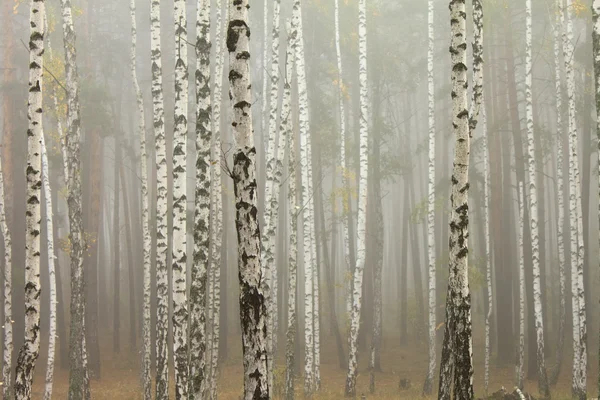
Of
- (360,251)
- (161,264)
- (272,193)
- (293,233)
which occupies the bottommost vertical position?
(360,251)

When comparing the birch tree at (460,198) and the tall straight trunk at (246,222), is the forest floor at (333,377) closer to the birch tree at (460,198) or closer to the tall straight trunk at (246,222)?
the birch tree at (460,198)

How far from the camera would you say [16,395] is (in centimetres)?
848

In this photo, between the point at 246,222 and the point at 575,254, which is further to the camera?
the point at 575,254

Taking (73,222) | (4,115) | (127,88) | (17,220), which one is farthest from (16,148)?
(127,88)

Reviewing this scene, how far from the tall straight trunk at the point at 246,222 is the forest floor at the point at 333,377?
344 inches

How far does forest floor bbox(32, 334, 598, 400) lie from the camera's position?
674 inches

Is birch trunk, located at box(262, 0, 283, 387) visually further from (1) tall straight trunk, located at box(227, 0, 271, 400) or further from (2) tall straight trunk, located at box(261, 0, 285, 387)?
(1) tall straight trunk, located at box(227, 0, 271, 400)

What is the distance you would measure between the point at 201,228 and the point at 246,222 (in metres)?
3.74

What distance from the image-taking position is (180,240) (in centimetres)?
965

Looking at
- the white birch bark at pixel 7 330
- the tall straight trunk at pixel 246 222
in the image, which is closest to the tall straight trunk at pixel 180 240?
the tall straight trunk at pixel 246 222

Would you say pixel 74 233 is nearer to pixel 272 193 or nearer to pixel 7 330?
pixel 7 330

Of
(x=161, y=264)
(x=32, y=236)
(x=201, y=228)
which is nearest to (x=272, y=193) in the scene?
(x=161, y=264)

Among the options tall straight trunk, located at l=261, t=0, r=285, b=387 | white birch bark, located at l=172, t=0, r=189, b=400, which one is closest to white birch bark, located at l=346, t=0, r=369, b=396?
tall straight trunk, located at l=261, t=0, r=285, b=387

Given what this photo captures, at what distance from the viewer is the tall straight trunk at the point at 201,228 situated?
952cm
